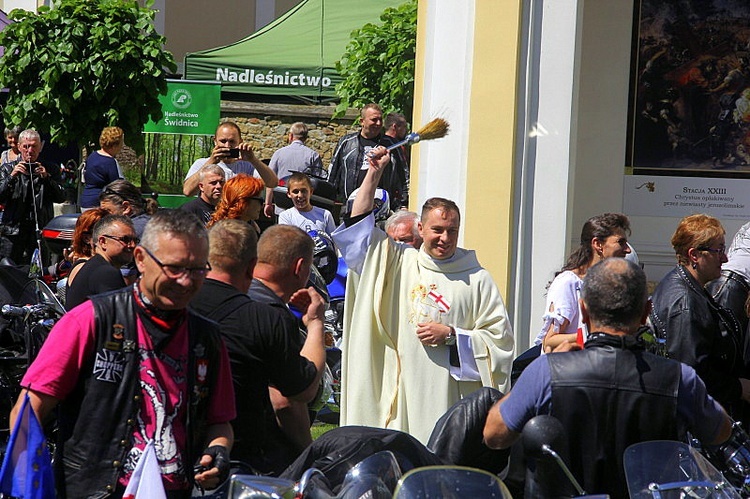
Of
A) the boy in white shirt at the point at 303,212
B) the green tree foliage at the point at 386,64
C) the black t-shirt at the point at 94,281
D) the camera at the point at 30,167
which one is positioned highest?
the green tree foliage at the point at 386,64

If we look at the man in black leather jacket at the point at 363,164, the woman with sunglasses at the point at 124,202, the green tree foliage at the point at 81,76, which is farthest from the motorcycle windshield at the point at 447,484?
the green tree foliage at the point at 81,76

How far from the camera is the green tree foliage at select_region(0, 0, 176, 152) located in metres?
14.6

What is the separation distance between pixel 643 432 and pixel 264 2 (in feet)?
82.2

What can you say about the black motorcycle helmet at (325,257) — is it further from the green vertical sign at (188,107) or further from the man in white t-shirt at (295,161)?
the green vertical sign at (188,107)

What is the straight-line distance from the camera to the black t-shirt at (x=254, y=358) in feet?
14.1

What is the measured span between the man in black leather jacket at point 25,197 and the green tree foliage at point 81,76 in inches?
90.5

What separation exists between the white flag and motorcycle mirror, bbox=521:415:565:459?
1080 millimetres

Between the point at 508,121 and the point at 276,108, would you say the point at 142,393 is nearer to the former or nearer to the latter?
the point at 508,121

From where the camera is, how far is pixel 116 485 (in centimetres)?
359

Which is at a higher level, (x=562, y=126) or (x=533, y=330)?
(x=562, y=126)

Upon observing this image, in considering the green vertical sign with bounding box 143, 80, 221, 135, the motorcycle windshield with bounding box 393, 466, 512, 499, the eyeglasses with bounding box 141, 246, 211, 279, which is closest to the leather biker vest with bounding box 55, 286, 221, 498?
the eyeglasses with bounding box 141, 246, 211, 279

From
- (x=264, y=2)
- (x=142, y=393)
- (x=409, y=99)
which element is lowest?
(x=142, y=393)

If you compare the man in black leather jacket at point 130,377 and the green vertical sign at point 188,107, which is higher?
the green vertical sign at point 188,107

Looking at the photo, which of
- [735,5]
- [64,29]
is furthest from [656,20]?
[64,29]
